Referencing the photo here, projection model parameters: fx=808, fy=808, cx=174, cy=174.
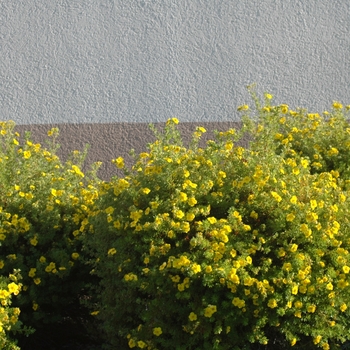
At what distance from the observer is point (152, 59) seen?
6184 millimetres

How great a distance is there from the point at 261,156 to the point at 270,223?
0.48 metres

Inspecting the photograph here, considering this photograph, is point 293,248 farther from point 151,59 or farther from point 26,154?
point 151,59

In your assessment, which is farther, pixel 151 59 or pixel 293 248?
pixel 151 59

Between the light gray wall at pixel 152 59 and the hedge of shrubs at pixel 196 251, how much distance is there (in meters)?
1.49

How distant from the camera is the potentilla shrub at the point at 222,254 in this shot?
3.75m

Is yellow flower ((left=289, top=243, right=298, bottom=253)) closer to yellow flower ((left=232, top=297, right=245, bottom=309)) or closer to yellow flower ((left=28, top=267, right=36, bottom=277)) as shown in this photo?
yellow flower ((left=232, top=297, right=245, bottom=309))

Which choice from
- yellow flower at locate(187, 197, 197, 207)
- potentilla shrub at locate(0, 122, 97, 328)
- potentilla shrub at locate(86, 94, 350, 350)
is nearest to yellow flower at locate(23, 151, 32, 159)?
potentilla shrub at locate(0, 122, 97, 328)

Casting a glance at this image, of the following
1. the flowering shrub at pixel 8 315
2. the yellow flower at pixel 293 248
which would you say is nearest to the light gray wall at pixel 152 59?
the flowering shrub at pixel 8 315

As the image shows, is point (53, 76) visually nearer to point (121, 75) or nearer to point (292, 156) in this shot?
point (121, 75)

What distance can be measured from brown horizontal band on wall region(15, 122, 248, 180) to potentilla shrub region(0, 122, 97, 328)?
3.93 ft

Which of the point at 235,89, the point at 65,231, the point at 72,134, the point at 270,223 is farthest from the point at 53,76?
the point at 270,223

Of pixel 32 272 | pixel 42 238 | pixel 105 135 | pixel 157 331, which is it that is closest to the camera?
pixel 157 331

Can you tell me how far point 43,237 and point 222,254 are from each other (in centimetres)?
124

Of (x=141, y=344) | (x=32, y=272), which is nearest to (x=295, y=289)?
(x=141, y=344)
